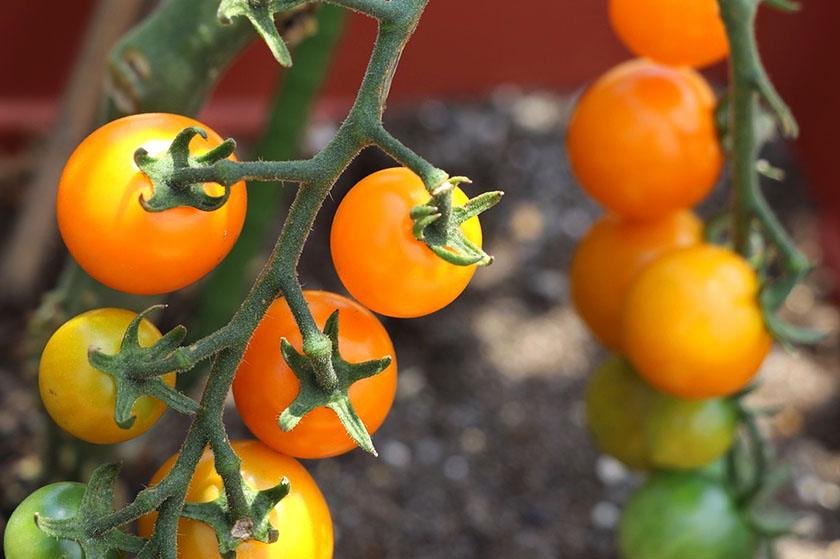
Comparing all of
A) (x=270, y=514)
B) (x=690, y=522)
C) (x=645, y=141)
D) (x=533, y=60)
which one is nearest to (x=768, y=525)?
(x=690, y=522)

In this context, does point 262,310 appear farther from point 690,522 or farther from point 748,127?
point 690,522

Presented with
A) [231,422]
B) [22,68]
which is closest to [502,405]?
[231,422]

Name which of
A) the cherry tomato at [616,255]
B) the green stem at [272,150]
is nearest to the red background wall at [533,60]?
the green stem at [272,150]

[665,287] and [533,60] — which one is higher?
[665,287]

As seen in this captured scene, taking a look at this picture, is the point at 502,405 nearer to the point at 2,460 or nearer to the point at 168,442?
the point at 168,442

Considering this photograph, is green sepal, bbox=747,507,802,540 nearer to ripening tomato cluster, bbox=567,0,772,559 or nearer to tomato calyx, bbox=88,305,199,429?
ripening tomato cluster, bbox=567,0,772,559

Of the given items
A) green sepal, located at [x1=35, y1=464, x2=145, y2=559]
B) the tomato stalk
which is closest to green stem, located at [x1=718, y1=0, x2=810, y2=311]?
the tomato stalk
